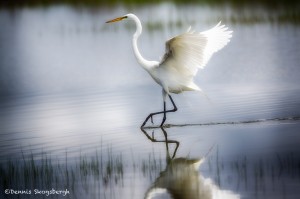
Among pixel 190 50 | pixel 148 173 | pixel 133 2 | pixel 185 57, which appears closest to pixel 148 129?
pixel 185 57

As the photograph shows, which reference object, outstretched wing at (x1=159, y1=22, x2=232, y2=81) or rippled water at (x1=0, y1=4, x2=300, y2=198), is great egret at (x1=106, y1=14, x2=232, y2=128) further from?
rippled water at (x1=0, y1=4, x2=300, y2=198)

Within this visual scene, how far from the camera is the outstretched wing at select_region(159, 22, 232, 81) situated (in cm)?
969

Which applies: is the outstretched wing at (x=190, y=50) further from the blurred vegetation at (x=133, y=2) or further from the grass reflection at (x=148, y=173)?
the blurred vegetation at (x=133, y=2)

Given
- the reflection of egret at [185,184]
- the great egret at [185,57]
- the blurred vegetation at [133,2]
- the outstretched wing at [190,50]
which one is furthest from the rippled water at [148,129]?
the blurred vegetation at [133,2]

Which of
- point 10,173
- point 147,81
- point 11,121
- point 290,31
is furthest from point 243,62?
point 10,173

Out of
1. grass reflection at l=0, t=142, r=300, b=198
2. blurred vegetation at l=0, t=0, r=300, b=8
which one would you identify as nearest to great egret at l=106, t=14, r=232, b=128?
grass reflection at l=0, t=142, r=300, b=198

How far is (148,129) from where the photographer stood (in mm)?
10742

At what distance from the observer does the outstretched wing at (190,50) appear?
381 inches

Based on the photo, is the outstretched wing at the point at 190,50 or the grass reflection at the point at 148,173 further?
the outstretched wing at the point at 190,50

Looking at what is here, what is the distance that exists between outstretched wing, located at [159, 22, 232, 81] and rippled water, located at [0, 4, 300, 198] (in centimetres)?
89

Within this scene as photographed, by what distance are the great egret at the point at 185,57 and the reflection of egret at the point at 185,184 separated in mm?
1935

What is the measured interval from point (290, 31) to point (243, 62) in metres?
4.21

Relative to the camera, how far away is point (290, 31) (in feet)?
68.6

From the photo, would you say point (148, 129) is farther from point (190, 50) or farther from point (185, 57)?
point (190, 50)
